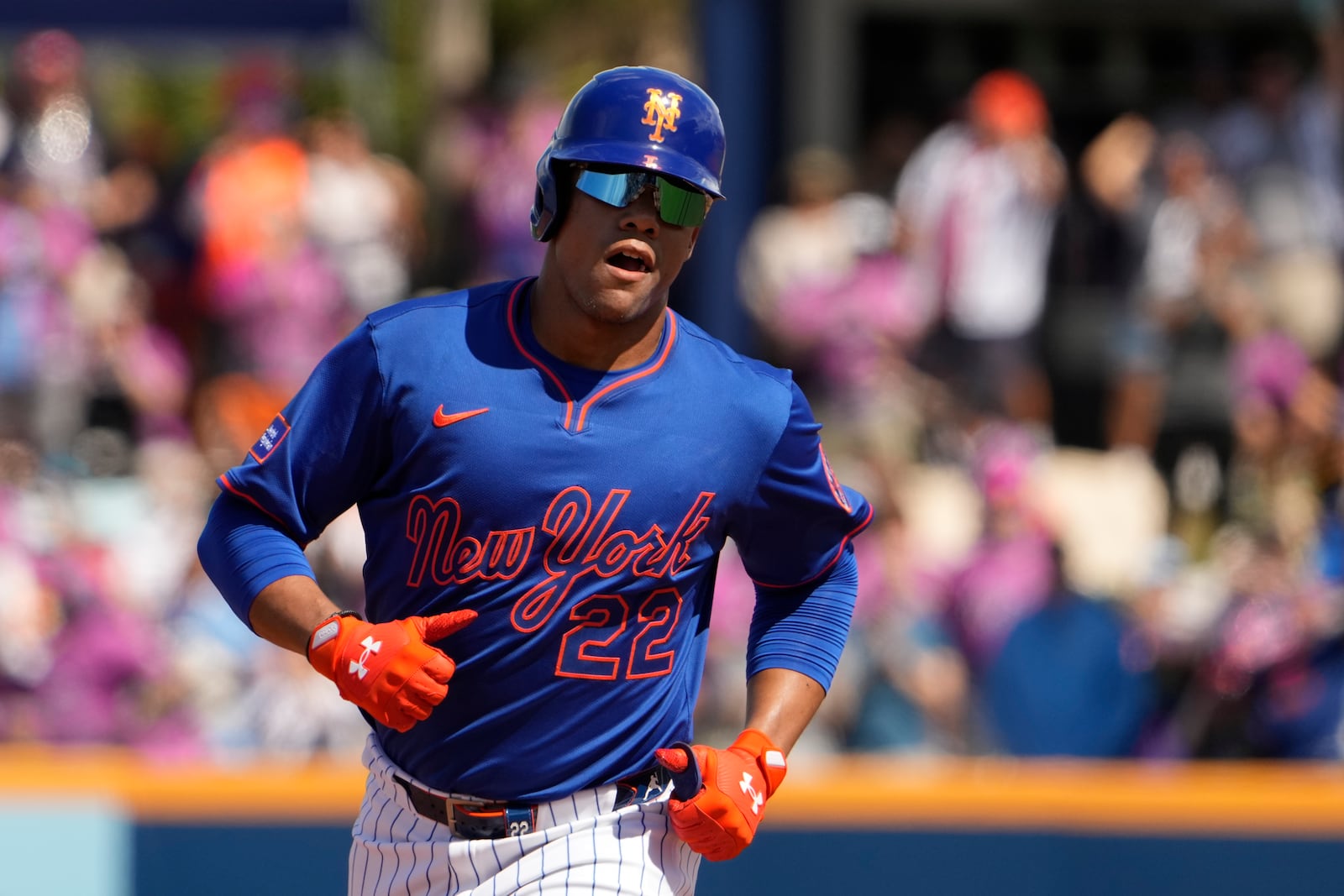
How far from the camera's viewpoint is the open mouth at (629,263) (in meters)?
3.16

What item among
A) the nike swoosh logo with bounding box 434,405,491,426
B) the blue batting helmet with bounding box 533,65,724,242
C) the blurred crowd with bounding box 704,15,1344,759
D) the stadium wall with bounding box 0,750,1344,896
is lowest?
the stadium wall with bounding box 0,750,1344,896

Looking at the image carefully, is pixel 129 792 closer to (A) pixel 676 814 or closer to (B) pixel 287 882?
(B) pixel 287 882

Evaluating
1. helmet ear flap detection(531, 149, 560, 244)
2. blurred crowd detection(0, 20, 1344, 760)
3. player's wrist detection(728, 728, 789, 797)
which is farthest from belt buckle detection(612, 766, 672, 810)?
blurred crowd detection(0, 20, 1344, 760)

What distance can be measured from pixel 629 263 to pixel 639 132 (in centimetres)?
22

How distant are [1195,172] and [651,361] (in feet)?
20.0

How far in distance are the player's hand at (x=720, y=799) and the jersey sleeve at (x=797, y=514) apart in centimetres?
40

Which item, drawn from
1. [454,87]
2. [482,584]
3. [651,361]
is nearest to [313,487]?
[482,584]

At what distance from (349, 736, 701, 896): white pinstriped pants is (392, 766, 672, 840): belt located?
0.5 inches

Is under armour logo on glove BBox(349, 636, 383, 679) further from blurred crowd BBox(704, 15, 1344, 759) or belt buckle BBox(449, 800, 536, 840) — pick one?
blurred crowd BBox(704, 15, 1344, 759)

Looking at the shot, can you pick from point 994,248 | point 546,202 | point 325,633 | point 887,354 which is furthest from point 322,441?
point 994,248

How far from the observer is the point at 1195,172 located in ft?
28.6

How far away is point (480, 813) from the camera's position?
319cm

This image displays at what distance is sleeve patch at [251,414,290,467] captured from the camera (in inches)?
124

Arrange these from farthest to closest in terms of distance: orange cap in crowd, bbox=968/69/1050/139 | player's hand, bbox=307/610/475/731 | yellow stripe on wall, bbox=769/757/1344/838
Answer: orange cap in crowd, bbox=968/69/1050/139, yellow stripe on wall, bbox=769/757/1344/838, player's hand, bbox=307/610/475/731
